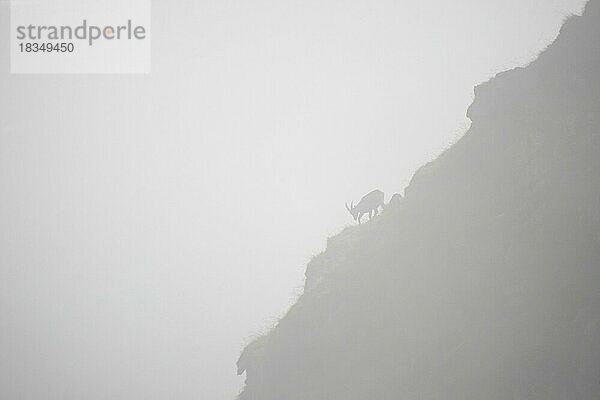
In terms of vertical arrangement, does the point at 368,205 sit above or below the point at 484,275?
above

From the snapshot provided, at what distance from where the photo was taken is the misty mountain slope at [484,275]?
1784 centimetres

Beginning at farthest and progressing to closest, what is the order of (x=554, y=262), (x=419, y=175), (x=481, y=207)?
(x=419, y=175) → (x=481, y=207) → (x=554, y=262)

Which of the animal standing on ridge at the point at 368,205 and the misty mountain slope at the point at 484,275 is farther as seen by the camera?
the animal standing on ridge at the point at 368,205

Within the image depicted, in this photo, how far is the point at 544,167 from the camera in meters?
22.0

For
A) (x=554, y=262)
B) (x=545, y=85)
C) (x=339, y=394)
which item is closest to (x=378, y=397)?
(x=339, y=394)

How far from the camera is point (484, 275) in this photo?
21.1 metres

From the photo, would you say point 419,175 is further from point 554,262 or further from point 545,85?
point 554,262

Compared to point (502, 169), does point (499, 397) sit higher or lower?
lower

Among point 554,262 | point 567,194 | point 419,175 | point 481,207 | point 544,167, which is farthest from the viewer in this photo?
point 419,175

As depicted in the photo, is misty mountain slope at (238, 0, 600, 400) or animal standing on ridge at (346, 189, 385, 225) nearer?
misty mountain slope at (238, 0, 600, 400)

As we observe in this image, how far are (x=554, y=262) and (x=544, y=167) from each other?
528cm

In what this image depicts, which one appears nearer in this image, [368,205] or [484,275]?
[484,275]

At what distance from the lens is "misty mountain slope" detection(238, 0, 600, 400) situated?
1784cm

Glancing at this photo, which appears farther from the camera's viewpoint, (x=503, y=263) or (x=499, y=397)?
(x=503, y=263)
